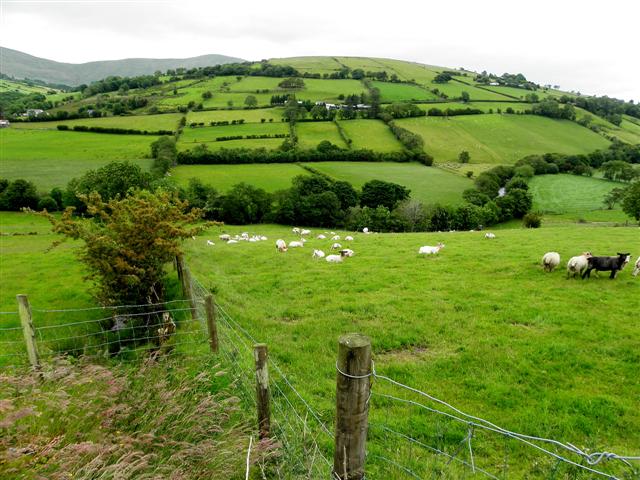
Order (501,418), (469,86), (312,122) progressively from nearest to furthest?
(501,418)
(312,122)
(469,86)

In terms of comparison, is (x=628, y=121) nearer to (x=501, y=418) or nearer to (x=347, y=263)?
(x=347, y=263)

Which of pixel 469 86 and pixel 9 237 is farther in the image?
pixel 469 86

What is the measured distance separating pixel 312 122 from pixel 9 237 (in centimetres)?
7378

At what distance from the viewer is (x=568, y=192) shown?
236 ft

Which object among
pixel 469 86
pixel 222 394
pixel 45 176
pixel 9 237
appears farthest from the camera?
pixel 469 86

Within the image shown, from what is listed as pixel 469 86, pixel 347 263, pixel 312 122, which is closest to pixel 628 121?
pixel 469 86

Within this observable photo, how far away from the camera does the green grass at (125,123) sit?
92.5 m

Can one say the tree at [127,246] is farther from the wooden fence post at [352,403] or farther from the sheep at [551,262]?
the sheep at [551,262]

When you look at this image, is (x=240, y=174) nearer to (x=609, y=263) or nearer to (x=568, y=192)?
(x=568, y=192)

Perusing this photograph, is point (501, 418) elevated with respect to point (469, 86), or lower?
lower

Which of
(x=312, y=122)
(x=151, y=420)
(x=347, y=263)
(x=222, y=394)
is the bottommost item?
(x=347, y=263)

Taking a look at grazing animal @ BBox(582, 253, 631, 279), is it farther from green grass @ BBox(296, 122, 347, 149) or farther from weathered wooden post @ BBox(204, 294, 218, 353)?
green grass @ BBox(296, 122, 347, 149)

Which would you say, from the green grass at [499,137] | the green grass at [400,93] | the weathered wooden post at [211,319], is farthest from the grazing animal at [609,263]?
the green grass at [400,93]

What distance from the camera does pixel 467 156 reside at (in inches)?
3492
